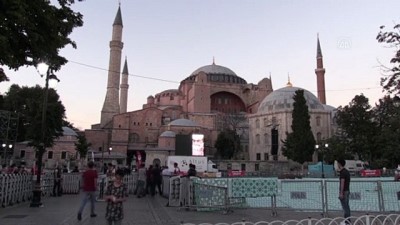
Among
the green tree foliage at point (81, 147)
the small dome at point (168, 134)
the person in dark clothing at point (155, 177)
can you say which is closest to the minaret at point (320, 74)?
the small dome at point (168, 134)

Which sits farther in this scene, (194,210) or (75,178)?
(75,178)

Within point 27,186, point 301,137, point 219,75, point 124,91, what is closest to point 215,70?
point 219,75

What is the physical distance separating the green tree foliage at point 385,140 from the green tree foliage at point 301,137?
283 inches

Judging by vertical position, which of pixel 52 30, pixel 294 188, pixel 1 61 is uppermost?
pixel 52 30

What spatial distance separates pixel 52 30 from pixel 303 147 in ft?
129

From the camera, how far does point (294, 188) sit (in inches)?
457

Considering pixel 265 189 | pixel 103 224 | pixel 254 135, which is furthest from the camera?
pixel 254 135

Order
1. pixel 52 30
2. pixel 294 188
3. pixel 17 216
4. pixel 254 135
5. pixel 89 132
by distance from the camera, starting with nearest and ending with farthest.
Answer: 1. pixel 52 30
2. pixel 17 216
3. pixel 294 188
4. pixel 254 135
5. pixel 89 132

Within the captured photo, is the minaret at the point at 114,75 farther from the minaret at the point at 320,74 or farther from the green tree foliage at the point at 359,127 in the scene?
the green tree foliage at the point at 359,127

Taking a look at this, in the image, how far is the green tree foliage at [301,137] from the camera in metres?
43.7

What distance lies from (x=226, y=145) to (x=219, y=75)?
24.8 m

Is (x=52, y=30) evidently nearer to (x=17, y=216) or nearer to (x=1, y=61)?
(x=1, y=61)

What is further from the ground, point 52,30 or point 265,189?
point 52,30

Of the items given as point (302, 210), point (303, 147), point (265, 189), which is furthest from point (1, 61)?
point (303, 147)
